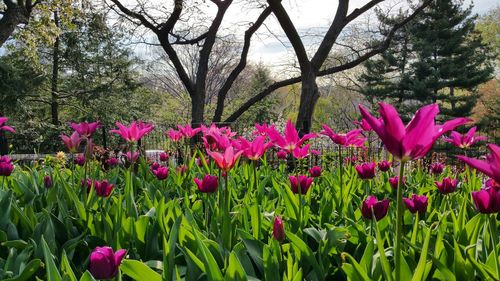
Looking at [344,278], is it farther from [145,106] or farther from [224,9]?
[145,106]

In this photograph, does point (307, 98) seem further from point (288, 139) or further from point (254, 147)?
point (254, 147)

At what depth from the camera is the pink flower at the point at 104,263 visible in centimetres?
82

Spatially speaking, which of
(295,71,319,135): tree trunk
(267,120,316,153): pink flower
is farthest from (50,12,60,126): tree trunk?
(267,120,316,153): pink flower

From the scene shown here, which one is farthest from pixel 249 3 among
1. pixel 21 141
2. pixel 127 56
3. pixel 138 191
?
pixel 127 56

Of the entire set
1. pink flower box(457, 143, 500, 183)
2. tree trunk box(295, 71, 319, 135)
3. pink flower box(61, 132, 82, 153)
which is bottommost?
pink flower box(61, 132, 82, 153)

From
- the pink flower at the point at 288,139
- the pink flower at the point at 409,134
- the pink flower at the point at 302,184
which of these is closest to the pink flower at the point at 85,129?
the pink flower at the point at 288,139

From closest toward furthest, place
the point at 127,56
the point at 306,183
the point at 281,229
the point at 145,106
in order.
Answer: the point at 281,229 < the point at 306,183 < the point at 127,56 < the point at 145,106

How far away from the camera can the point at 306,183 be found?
5.42ft

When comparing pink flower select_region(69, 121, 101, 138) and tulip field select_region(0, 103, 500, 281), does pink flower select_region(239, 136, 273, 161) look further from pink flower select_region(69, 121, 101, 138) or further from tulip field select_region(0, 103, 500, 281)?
pink flower select_region(69, 121, 101, 138)

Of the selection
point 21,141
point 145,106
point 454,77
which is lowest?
point 21,141

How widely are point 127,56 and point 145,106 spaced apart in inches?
98.1

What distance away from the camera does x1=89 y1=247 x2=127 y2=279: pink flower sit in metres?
0.82

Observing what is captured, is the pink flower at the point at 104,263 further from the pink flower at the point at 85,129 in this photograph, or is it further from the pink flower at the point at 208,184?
the pink flower at the point at 85,129

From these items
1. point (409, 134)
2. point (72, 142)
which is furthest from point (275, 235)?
point (72, 142)
